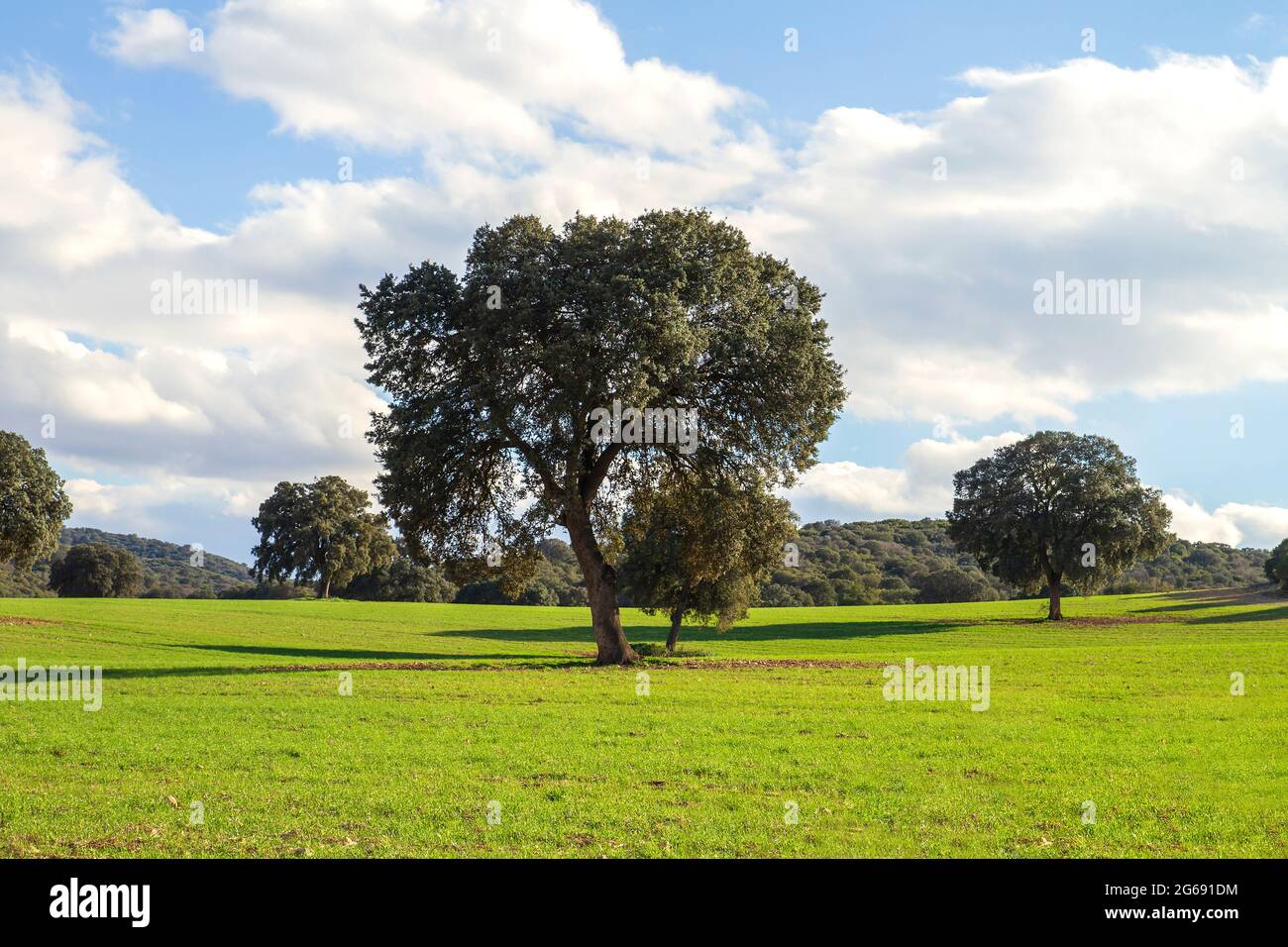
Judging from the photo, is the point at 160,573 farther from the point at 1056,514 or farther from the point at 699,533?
the point at 699,533

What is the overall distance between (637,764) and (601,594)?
81.0 feet

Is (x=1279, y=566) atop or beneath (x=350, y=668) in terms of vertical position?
atop

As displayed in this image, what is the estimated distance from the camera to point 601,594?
39.4 m

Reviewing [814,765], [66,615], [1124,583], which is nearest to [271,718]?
[814,765]

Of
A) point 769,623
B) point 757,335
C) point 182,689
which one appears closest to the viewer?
point 182,689

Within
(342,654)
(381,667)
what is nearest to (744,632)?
(342,654)

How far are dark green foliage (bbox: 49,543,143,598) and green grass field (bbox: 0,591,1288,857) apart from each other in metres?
87.7

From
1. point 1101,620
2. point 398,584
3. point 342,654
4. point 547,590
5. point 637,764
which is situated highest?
point 637,764

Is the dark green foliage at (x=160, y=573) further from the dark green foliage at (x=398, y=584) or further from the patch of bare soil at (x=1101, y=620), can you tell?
the patch of bare soil at (x=1101, y=620)
